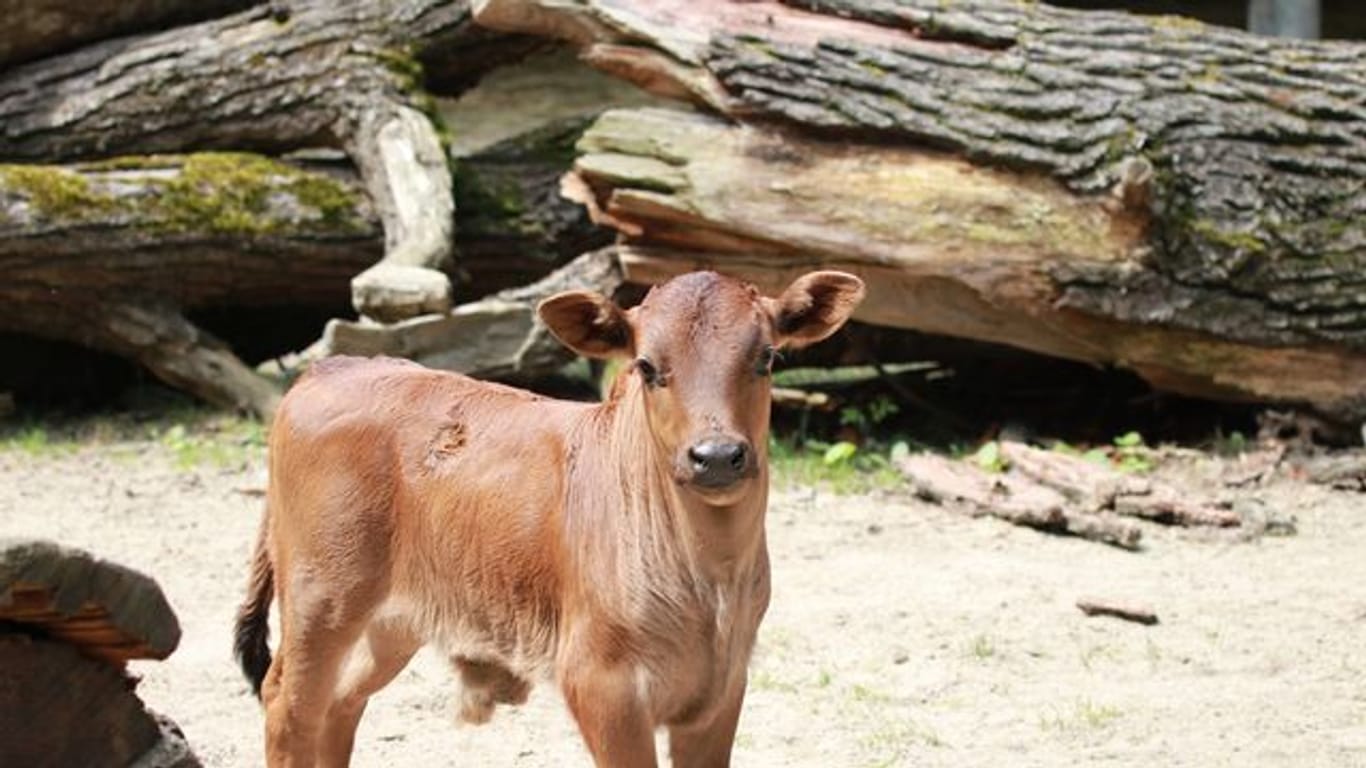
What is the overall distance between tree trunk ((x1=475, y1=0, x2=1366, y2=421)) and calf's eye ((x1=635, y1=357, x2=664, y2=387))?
4742 millimetres

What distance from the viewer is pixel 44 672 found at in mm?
4449

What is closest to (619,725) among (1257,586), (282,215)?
(1257,586)

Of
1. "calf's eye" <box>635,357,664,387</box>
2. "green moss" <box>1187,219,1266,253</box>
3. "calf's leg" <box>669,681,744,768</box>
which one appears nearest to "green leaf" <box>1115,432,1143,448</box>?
"green moss" <box>1187,219,1266,253</box>

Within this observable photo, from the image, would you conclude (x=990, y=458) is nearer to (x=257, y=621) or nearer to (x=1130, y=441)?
(x=1130, y=441)

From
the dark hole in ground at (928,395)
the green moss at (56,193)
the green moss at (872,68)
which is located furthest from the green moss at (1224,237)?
the green moss at (56,193)

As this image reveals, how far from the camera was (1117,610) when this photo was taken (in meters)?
7.38

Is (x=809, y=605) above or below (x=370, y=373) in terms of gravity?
below

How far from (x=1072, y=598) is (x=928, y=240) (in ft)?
7.48

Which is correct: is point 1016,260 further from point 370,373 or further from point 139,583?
point 139,583

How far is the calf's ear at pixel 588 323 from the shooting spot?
488 centimetres

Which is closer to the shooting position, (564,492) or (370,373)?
(564,492)

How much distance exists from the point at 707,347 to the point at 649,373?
0.15 meters

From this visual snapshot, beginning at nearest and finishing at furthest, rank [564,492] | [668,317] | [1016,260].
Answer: [668,317] < [564,492] < [1016,260]

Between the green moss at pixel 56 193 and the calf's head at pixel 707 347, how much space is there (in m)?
6.09
